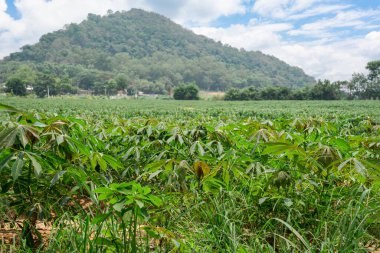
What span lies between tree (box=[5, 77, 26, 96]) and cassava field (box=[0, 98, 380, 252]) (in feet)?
268

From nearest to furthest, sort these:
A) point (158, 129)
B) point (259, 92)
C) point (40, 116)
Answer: point (40, 116), point (158, 129), point (259, 92)

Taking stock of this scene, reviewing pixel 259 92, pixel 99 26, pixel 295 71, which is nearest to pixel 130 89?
pixel 259 92

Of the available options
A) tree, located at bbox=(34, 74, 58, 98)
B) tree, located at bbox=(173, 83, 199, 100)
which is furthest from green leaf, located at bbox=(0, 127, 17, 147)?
tree, located at bbox=(34, 74, 58, 98)

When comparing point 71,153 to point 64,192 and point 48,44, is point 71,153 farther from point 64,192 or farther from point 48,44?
point 48,44

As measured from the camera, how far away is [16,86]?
242 feet

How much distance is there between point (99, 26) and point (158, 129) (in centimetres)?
18036

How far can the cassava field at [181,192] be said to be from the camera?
136 centimetres

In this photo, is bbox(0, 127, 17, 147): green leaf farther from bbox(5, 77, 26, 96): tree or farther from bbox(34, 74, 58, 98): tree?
bbox(34, 74, 58, 98): tree

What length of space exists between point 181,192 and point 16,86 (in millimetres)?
83269

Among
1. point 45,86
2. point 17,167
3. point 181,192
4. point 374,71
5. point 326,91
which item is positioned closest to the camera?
point 17,167

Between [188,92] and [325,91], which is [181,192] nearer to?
[325,91]

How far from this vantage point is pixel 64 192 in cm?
161

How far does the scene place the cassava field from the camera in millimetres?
1361

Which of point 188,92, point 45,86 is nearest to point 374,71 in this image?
point 188,92
